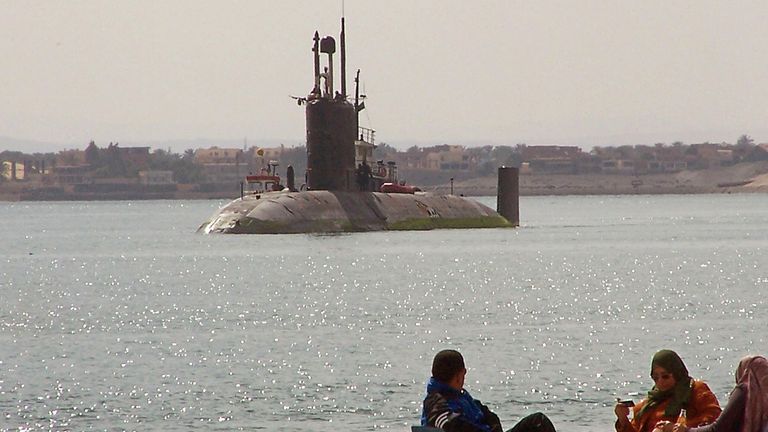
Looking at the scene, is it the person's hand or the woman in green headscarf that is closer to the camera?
the person's hand

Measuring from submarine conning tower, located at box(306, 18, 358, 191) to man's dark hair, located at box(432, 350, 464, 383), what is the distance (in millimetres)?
74495

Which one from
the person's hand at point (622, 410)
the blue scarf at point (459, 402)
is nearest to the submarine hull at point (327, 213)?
the blue scarf at point (459, 402)

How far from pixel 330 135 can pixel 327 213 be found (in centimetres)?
440

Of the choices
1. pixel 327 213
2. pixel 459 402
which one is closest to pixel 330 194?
pixel 327 213

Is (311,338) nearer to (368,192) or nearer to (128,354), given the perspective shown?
(128,354)

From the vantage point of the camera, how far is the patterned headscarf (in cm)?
1200

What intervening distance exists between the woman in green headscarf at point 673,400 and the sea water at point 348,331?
9.50 m

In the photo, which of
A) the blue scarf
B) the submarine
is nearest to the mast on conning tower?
the submarine

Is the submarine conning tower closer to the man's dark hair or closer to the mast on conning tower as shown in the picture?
the mast on conning tower

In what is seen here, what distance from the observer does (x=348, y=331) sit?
39.9 meters

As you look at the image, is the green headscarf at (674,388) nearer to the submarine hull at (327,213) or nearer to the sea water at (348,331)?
the sea water at (348,331)

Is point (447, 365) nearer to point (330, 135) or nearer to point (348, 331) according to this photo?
point (348, 331)

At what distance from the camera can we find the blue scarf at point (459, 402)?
1344 centimetres

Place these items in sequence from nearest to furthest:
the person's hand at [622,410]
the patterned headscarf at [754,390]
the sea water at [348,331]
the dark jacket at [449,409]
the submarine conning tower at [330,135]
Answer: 1. the patterned headscarf at [754,390]
2. the person's hand at [622,410]
3. the dark jacket at [449,409]
4. the sea water at [348,331]
5. the submarine conning tower at [330,135]
